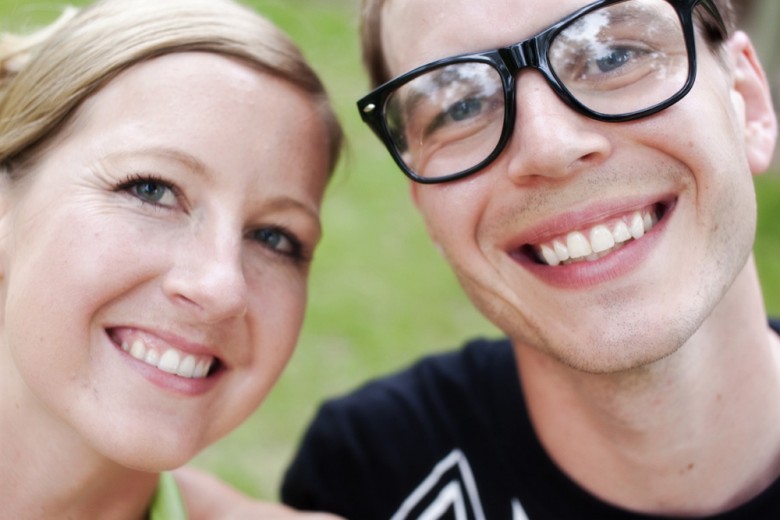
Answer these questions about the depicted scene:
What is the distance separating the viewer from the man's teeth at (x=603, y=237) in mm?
2217

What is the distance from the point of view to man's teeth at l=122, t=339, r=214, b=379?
7.18 feet

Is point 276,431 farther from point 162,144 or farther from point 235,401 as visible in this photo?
point 162,144

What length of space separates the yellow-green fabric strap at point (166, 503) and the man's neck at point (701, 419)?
1.20 m

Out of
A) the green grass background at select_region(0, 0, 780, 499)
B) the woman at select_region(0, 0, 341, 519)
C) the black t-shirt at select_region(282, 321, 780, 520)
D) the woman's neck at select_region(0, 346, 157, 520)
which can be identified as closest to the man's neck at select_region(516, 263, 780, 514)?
the black t-shirt at select_region(282, 321, 780, 520)

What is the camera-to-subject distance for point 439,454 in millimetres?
2785

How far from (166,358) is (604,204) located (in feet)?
3.77

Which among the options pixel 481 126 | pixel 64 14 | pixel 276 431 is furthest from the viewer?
pixel 276 431

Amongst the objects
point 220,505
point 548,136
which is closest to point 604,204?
point 548,136

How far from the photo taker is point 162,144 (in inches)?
86.1

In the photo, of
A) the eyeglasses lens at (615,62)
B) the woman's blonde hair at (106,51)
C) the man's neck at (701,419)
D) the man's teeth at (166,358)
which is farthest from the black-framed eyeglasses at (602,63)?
the man's teeth at (166,358)

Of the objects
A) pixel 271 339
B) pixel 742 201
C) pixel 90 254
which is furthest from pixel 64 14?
pixel 742 201

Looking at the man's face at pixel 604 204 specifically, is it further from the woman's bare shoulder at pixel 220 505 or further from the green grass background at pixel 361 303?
the green grass background at pixel 361 303

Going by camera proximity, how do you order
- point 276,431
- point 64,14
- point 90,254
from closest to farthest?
point 90,254, point 64,14, point 276,431

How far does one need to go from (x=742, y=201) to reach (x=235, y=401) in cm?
139
